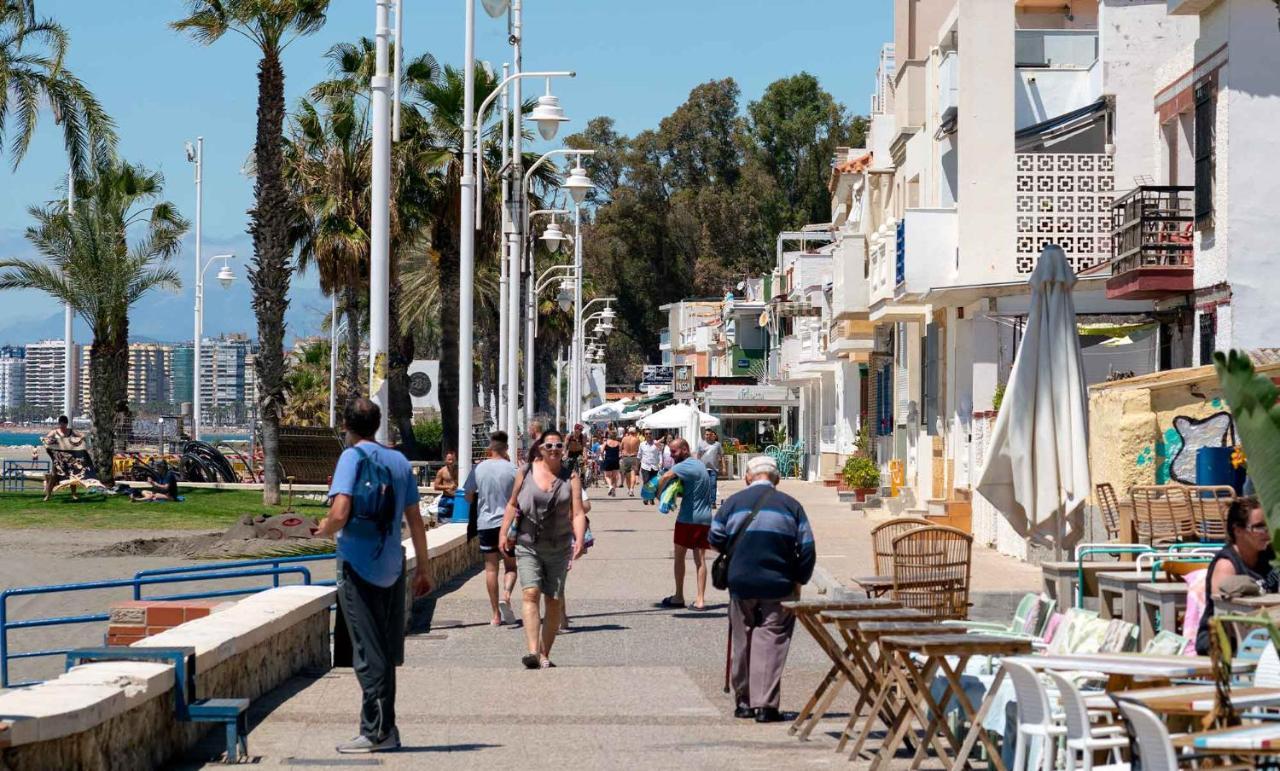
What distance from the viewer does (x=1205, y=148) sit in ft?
67.2

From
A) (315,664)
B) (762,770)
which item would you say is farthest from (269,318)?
(762,770)

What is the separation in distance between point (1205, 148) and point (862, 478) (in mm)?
18718

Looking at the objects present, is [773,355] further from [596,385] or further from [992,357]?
[992,357]

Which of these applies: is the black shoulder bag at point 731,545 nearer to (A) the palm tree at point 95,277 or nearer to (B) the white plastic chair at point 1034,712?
(B) the white plastic chair at point 1034,712

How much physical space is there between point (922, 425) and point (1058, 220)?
820 centimetres

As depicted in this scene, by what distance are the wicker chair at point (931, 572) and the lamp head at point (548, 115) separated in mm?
17117

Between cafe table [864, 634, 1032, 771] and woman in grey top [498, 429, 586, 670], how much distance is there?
480cm

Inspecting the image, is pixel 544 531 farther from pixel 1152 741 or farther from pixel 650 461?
pixel 650 461

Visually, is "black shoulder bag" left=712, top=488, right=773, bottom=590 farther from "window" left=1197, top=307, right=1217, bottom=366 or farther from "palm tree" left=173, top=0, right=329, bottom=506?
"palm tree" left=173, top=0, right=329, bottom=506

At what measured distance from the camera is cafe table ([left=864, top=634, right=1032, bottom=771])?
840 centimetres

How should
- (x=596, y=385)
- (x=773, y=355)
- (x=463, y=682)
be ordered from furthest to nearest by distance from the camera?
(x=596, y=385)
(x=773, y=355)
(x=463, y=682)

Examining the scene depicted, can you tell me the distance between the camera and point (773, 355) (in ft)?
250

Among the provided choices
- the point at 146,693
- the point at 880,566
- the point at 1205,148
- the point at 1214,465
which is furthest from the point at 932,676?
the point at 1205,148

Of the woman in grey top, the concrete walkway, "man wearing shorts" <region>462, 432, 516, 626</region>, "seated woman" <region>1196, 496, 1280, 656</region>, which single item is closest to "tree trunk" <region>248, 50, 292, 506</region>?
the concrete walkway
